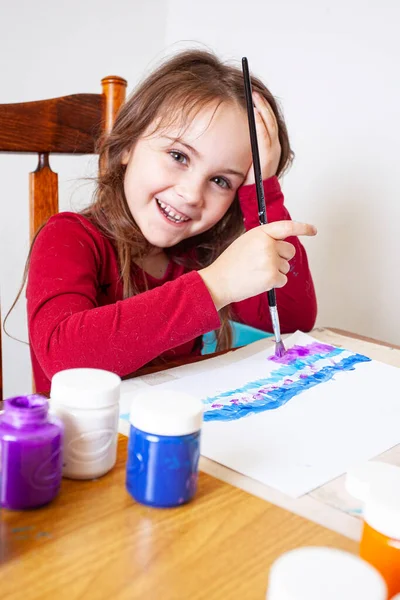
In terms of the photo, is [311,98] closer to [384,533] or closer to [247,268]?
[247,268]

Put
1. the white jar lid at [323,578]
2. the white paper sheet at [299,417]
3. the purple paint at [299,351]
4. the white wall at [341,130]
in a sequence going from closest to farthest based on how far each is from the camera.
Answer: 1. the white jar lid at [323,578]
2. the white paper sheet at [299,417]
3. the purple paint at [299,351]
4. the white wall at [341,130]

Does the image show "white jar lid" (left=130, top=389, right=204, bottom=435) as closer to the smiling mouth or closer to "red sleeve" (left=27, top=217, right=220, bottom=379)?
"red sleeve" (left=27, top=217, right=220, bottom=379)

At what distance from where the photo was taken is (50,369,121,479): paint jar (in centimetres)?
43

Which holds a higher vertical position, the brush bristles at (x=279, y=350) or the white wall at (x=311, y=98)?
the white wall at (x=311, y=98)

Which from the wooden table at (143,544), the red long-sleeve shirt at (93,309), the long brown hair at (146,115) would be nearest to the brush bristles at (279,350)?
the red long-sleeve shirt at (93,309)

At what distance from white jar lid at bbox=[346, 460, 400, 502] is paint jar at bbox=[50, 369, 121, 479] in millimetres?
163

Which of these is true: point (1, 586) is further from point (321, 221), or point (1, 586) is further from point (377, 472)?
point (321, 221)

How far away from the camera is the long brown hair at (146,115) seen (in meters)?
0.89

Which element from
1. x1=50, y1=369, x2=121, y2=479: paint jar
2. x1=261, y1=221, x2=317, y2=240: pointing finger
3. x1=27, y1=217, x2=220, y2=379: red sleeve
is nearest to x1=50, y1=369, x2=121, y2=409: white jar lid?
x1=50, y1=369, x2=121, y2=479: paint jar

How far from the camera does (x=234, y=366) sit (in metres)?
0.74

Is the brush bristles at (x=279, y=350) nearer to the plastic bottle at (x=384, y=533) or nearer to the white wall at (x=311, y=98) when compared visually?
the plastic bottle at (x=384, y=533)

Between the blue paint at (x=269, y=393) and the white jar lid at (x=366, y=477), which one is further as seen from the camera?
the blue paint at (x=269, y=393)

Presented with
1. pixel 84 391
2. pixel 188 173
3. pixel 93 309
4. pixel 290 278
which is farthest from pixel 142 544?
pixel 290 278

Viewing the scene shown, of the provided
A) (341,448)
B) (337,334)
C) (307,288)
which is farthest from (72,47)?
(341,448)
